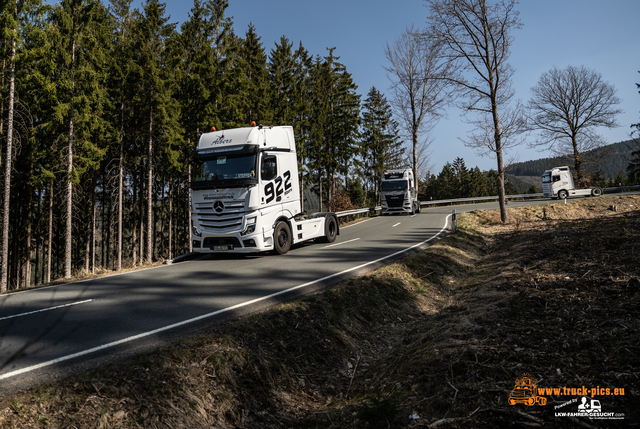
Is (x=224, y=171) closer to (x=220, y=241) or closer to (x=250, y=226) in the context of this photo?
(x=250, y=226)

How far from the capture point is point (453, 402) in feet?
9.57

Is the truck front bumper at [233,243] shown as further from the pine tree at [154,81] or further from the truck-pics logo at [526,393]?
the pine tree at [154,81]

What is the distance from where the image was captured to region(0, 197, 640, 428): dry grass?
293cm

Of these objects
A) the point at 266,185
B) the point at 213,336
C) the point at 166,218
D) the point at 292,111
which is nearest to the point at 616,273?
the point at 213,336

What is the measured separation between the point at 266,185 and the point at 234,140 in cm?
172

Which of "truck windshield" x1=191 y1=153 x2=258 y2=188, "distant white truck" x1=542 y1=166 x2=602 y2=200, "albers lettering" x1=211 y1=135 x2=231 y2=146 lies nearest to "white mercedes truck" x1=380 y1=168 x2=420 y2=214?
"distant white truck" x1=542 y1=166 x2=602 y2=200

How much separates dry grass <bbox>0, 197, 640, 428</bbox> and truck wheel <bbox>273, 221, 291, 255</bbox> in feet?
16.5

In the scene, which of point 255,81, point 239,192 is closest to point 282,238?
point 239,192

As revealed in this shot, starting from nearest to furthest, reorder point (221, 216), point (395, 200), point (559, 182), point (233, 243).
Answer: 1. point (233, 243)
2. point (221, 216)
3. point (395, 200)
4. point (559, 182)

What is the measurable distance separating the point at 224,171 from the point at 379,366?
25.8 feet

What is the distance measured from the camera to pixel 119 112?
23656 mm

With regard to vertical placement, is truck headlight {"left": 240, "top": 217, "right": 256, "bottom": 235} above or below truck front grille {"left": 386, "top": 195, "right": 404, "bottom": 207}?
below

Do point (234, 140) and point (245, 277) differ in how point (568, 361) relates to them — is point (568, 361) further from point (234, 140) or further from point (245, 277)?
point (234, 140)

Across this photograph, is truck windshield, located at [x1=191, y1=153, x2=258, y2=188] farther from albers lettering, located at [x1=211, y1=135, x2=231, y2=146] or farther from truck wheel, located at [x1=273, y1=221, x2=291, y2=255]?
truck wheel, located at [x1=273, y1=221, x2=291, y2=255]
